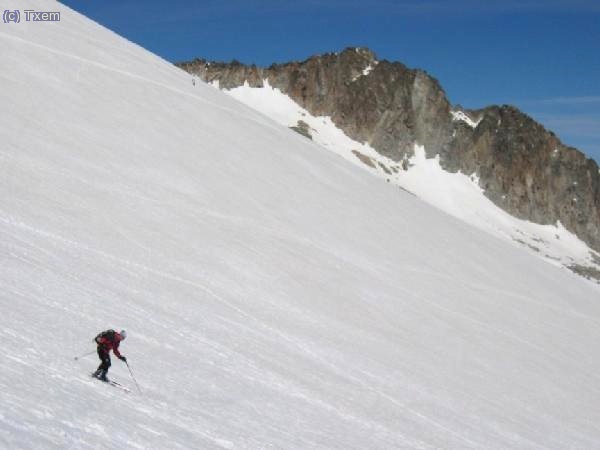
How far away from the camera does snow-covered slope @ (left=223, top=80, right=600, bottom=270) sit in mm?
149625

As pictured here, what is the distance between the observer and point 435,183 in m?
160

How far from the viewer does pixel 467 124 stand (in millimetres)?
170875

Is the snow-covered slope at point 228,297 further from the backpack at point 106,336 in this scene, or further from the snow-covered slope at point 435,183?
the snow-covered slope at point 435,183

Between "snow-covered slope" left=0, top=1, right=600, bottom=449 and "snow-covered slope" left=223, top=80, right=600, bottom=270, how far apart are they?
114159 mm

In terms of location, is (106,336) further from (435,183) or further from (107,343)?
(435,183)

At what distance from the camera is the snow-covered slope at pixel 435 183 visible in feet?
491

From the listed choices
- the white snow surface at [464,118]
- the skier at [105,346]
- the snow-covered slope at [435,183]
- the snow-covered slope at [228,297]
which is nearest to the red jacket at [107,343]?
the skier at [105,346]

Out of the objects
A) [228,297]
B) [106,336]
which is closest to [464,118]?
[228,297]

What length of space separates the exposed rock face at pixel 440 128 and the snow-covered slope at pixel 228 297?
12503 centimetres

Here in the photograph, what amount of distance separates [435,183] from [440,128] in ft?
52.2

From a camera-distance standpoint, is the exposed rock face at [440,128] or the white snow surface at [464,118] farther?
the white snow surface at [464,118]

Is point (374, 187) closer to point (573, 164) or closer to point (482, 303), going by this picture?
point (482, 303)

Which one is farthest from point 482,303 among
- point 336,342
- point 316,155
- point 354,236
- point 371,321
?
point 316,155

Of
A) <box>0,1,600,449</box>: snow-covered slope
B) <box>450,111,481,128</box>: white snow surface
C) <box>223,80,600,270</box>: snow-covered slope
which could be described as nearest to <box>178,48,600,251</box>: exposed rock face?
<box>450,111,481,128</box>: white snow surface
